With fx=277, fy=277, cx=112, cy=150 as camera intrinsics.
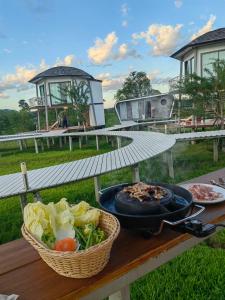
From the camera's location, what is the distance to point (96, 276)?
3.35 ft

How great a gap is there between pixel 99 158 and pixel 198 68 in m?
13.2

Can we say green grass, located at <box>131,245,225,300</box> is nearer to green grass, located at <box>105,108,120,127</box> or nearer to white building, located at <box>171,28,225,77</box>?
white building, located at <box>171,28,225,77</box>

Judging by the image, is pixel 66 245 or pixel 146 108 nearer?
pixel 66 245

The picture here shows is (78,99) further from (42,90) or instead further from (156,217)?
(156,217)

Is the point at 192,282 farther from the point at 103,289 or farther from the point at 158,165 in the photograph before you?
the point at 158,165

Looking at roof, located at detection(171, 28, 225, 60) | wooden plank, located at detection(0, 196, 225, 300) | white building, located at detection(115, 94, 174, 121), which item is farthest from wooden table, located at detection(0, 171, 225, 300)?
white building, located at detection(115, 94, 174, 121)

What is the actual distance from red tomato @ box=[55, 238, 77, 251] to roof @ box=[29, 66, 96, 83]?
23.7 metres

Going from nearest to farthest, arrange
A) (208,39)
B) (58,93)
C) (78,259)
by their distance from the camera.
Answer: (78,259), (208,39), (58,93)

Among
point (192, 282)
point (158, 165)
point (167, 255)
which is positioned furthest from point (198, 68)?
point (167, 255)

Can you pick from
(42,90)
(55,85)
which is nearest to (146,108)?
(55,85)

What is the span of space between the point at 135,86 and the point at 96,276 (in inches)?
1613

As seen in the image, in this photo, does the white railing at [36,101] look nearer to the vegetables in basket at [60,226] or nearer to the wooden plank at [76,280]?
the wooden plank at [76,280]

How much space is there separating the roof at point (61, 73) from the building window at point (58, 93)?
74 centimetres

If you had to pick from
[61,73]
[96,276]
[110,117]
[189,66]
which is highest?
[61,73]
